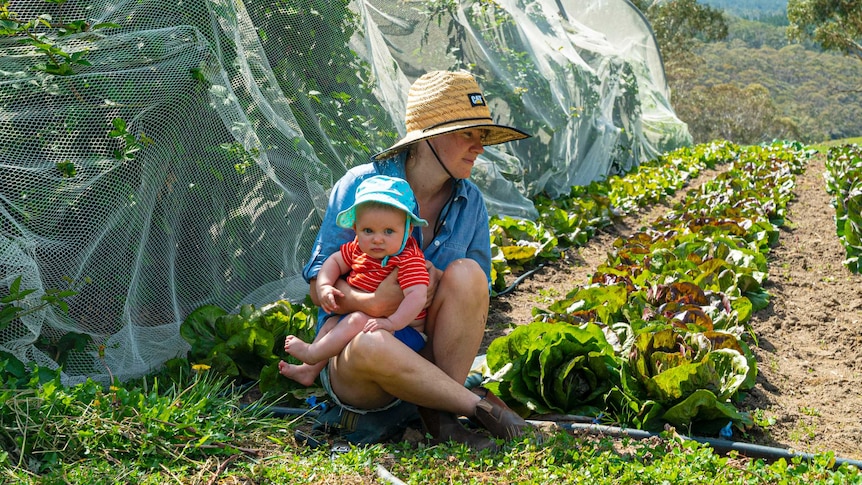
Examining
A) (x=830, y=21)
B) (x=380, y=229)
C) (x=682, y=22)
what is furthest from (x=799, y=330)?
(x=682, y=22)

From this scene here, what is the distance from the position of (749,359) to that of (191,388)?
2288mm

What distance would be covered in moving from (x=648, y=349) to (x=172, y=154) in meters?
2.13

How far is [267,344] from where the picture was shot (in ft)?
11.6

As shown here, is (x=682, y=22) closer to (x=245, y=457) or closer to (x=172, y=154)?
(x=172, y=154)

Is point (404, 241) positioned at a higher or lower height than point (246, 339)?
higher

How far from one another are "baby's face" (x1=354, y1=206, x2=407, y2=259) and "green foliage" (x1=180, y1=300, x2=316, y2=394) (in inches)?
35.9

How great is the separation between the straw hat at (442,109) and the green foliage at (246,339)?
97 centimetres

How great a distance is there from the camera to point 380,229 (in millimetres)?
2799

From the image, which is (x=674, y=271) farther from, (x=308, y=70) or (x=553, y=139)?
(x=553, y=139)

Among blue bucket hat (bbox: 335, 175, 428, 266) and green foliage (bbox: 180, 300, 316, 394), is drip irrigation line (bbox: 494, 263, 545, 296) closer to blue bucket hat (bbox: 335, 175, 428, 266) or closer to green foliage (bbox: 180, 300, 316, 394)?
green foliage (bbox: 180, 300, 316, 394)

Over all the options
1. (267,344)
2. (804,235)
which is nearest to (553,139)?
(804,235)

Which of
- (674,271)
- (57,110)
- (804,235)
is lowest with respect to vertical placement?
(804,235)

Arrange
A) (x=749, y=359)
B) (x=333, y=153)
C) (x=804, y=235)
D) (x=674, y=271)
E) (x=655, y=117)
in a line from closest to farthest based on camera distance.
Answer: (x=749, y=359), (x=333, y=153), (x=674, y=271), (x=804, y=235), (x=655, y=117)

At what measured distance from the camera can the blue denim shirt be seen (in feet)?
10.1
